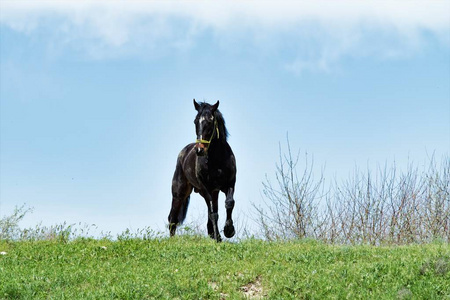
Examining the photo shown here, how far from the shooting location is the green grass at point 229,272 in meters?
9.32

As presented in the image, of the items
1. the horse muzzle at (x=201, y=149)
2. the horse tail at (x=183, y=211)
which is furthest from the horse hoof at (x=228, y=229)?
the horse tail at (x=183, y=211)

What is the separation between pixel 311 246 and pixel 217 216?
2.71m

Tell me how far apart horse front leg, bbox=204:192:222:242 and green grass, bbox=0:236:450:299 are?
114 cm

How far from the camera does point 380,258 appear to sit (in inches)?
461

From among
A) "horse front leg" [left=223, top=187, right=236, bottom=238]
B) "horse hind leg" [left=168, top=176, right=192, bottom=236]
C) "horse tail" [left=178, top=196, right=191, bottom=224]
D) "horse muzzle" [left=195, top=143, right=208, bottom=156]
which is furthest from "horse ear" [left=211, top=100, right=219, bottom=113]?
"horse tail" [left=178, top=196, right=191, bottom=224]

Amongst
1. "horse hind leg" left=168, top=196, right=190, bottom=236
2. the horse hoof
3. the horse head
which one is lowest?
the horse hoof

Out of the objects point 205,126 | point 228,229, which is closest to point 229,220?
point 228,229

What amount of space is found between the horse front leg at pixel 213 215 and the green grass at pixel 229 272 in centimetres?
114

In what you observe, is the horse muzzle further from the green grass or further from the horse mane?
the green grass

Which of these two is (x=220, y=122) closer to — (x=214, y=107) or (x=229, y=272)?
(x=214, y=107)

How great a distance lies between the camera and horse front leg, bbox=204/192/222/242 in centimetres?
1443

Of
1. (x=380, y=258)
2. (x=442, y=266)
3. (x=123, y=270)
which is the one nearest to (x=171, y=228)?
(x=123, y=270)

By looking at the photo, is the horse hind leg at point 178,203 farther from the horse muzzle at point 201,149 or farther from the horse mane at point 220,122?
the horse muzzle at point 201,149

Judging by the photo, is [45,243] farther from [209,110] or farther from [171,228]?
[209,110]
